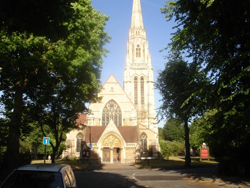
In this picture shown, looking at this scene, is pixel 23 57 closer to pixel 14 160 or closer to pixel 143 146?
pixel 14 160

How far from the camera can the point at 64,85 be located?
16281 mm

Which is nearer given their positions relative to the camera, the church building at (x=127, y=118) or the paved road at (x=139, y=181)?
the paved road at (x=139, y=181)

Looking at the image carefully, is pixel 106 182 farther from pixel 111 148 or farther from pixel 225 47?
pixel 111 148

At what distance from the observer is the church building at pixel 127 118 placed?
39156 millimetres

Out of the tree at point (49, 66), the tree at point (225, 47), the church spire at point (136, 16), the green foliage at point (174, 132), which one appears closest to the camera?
the tree at point (225, 47)

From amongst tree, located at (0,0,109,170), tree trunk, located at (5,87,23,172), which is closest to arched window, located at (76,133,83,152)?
tree, located at (0,0,109,170)

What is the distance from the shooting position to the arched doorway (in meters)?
39.1

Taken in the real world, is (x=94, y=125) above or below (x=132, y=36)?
below

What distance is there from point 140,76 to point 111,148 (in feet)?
75.1

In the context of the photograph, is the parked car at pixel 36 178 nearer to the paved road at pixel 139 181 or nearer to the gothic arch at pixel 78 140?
the paved road at pixel 139 181

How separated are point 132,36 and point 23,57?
5317 centimetres

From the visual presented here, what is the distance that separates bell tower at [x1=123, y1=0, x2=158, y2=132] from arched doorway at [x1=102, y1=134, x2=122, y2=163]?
11344mm

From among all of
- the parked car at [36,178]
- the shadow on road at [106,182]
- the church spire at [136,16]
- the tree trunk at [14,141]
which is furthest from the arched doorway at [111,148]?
the church spire at [136,16]

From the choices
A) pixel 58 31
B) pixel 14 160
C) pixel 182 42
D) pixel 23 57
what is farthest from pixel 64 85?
pixel 58 31
